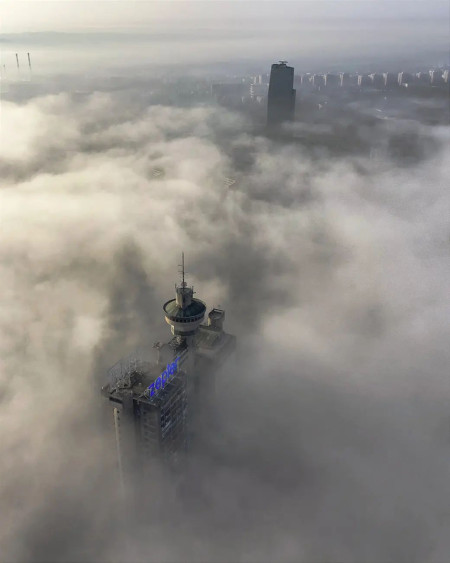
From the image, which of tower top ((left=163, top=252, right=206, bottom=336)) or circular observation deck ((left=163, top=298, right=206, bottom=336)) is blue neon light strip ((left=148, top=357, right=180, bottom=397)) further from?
tower top ((left=163, top=252, right=206, bottom=336))

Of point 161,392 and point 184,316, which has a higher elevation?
point 184,316

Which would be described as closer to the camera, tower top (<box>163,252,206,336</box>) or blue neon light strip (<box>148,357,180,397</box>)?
blue neon light strip (<box>148,357,180,397</box>)

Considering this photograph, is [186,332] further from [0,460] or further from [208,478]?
[0,460]

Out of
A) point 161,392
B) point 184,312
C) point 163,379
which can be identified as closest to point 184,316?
point 184,312

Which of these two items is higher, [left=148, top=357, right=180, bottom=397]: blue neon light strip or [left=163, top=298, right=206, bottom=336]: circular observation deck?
[left=163, top=298, right=206, bottom=336]: circular observation deck

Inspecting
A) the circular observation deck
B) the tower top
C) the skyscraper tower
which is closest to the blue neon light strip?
the skyscraper tower

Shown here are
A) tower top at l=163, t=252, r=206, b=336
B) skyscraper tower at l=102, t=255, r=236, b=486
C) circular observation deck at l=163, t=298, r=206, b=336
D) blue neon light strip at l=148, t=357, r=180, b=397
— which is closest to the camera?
blue neon light strip at l=148, t=357, r=180, b=397

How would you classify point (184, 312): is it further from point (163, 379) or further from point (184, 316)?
point (163, 379)
